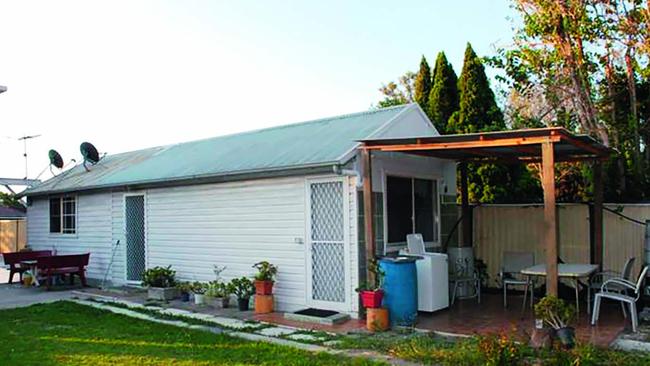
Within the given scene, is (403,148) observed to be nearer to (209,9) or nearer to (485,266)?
(485,266)

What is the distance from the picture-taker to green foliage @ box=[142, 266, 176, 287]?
1018cm

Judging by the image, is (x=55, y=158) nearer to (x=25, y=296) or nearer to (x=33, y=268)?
(x=33, y=268)

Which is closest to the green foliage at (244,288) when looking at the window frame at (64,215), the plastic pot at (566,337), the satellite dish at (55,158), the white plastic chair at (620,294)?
the plastic pot at (566,337)

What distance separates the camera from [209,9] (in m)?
10.8

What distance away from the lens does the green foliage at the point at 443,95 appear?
13.9 m

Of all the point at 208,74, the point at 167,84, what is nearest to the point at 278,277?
the point at 208,74

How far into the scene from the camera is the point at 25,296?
1119cm

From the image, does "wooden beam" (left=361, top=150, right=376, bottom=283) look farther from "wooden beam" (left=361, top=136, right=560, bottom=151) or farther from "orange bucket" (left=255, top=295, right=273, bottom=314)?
"orange bucket" (left=255, top=295, right=273, bottom=314)

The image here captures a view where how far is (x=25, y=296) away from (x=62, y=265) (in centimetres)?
96

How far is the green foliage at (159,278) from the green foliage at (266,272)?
90.6 inches

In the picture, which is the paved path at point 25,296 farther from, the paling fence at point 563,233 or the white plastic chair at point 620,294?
the white plastic chair at point 620,294

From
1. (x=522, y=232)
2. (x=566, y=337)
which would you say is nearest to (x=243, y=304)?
(x=566, y=337)

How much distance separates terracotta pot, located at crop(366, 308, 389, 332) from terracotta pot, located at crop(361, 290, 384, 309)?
0.17ft

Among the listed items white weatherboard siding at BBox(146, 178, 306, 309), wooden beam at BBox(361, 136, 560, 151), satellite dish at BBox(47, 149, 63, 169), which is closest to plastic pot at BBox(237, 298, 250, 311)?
white weatherboard siding at BBox(146, 178, 306, 309)
